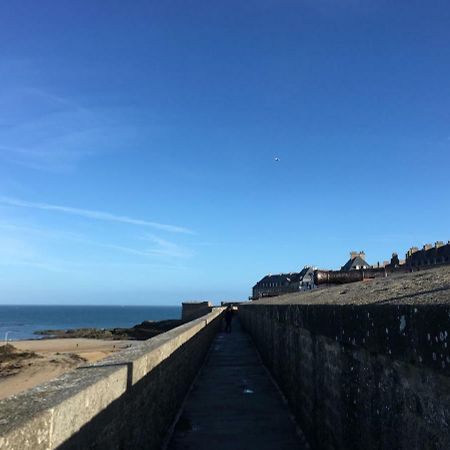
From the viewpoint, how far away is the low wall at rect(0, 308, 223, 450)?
2.32m

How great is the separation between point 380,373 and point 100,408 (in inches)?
73.1

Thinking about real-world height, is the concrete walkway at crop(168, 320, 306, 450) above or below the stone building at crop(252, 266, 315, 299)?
below

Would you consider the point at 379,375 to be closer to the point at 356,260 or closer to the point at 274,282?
the point at 356,260

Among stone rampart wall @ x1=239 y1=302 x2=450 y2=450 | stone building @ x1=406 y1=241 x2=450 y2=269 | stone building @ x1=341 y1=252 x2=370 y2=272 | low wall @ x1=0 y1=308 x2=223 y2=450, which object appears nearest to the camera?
stone rampart wall @ x1=239 y1=302 x2=450 y2=450

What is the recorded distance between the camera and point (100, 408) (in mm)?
3252

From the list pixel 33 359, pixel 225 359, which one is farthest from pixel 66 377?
pixel 33 359

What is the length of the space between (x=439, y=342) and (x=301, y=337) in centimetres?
361

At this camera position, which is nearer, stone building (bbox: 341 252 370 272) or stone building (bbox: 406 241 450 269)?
stone building (bbox: 406 241 450 269)

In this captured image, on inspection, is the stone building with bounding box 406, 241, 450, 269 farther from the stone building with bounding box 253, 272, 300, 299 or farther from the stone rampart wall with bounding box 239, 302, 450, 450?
the stone rampart wall with bounding box 239, 302, 450, 450

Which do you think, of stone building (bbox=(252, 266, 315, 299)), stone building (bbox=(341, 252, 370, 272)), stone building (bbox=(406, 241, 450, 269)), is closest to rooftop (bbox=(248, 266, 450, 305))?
stone building (bbox=(406, 241, 450, 269))

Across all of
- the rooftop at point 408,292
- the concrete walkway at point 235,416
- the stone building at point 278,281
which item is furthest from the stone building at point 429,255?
the rooftop at point 408,292

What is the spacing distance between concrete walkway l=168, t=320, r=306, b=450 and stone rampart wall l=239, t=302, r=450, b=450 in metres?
1.21

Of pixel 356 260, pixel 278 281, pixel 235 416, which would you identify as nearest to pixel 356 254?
pixel 356 260

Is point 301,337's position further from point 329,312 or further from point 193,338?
point 193,338
